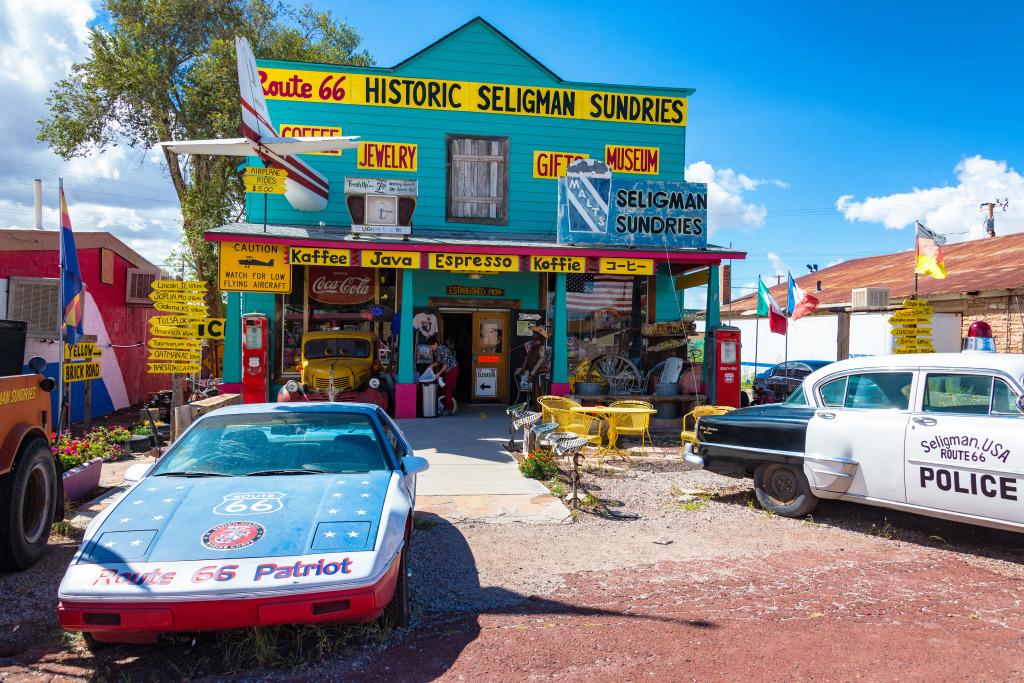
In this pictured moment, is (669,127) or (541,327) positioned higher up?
(669,127)

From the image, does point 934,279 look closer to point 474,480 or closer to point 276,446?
point 474,480

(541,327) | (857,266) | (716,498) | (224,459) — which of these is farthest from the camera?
(857,266)

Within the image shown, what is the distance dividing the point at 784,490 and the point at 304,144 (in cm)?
1007

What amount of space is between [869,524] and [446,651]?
4764mm

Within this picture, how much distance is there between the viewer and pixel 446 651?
12.1ft

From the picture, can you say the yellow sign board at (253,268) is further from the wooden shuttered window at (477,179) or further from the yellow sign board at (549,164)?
the yellow sign board at (549,164)

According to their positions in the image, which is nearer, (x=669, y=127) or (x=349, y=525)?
(x=349, y=525)

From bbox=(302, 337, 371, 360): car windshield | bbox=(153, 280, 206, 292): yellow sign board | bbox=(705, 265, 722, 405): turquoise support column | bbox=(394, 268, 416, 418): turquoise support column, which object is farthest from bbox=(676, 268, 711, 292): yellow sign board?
bbox=(153, 280, 206, 292): yellow sign board

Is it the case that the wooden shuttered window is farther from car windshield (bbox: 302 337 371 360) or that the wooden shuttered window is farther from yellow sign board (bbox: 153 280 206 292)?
yellow sign board (bbox: 153 280 206 292)

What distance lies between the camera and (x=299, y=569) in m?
3.25

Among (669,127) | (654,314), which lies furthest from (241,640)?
(669,127)

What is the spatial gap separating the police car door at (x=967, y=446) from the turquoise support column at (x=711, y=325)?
6.54 metres

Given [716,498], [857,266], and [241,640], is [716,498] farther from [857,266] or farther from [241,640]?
[857,266]

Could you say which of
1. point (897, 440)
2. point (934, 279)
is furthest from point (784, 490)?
point (934, 279)
